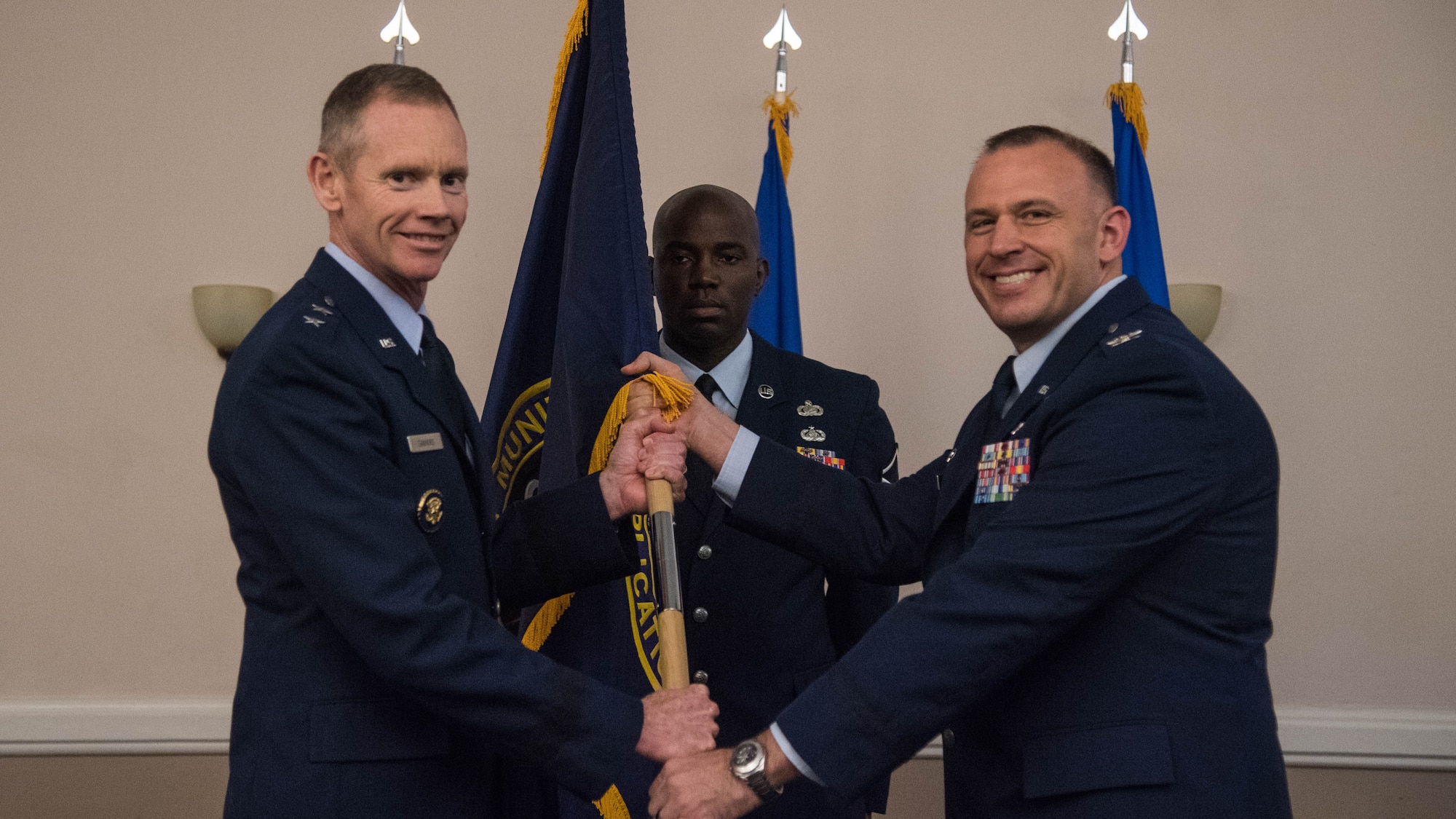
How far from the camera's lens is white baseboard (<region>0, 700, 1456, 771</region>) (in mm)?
3607

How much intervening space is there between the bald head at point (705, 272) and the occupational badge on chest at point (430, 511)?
1.01 metres

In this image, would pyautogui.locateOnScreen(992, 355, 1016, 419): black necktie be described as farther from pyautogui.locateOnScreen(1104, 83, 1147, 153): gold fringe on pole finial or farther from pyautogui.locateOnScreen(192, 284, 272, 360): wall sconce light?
pyautogui.locateOnScreen(192, 284, 272, 360): wall sconce light

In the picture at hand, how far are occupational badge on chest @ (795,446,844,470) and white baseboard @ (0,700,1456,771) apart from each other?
1.58 metres

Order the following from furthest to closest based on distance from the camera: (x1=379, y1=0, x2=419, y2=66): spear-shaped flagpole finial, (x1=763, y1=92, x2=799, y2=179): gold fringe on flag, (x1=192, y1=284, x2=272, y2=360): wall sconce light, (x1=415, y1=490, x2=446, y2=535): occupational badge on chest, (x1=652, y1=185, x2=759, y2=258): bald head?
(x1=192, y1=284, x2=272, y2=360): wall sconce light, (x1=763, y1=92, x2=799, y2=179): gold fringe on flag, (x1=652, y1=185, x2=759, y2=258): bald head, (x1=379, y1=0, x2=419, y2=66): spear-shaped flagpole finial, (x1=415, y1=490, x2=446, y2=535): occupational badge on chest

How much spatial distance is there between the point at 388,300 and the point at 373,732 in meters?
0.62

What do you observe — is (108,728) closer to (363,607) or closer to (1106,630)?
(363,607)

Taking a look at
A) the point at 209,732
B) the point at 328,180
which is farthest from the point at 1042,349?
the point at 209,732

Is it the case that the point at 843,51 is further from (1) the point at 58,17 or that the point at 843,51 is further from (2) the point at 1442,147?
(1) the point at 58,17

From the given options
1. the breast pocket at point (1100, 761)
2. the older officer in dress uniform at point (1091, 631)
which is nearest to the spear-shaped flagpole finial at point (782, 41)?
the older officer in dress uniform at point (1091, 631)

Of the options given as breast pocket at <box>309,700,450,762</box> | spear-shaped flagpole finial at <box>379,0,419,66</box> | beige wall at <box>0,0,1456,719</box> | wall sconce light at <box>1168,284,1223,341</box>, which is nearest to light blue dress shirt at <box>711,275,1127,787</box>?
breast pocket at <box>309,700,450,762</box>

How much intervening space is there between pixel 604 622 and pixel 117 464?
8.13ft

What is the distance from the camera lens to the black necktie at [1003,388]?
1.91 metres

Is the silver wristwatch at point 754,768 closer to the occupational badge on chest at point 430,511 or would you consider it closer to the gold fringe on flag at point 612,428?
the gold fringe on flag at point 612,428

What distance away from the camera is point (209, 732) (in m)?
3.71
